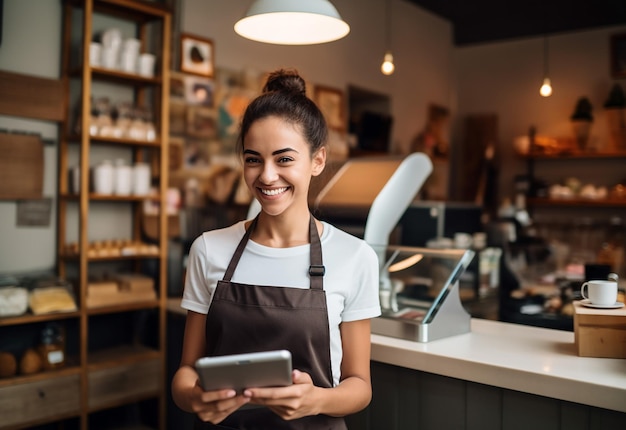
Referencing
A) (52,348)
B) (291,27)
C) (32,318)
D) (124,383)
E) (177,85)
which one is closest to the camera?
(291,27)

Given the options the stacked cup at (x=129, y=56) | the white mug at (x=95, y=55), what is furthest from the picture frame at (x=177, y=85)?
the white mug at (x=95, y=55)

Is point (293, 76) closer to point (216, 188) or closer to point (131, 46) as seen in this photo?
point (131, 46)

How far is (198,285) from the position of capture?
5.20ft

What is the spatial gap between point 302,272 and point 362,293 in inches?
6.3

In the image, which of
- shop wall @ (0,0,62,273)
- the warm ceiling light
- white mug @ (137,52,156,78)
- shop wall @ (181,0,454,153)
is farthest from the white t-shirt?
shop wall @ (181,0,454,153)

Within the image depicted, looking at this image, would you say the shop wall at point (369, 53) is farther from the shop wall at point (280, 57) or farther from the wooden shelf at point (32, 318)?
the wooden shelf at point (32, 318)

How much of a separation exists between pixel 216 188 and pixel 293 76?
253 centimetres

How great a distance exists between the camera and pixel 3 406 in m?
2.88

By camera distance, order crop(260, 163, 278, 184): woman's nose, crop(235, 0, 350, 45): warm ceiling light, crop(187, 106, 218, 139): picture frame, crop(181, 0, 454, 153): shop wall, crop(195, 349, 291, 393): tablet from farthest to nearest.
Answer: crop(181, 0, 454, 153): shop wall, crop(187, 106, 218, 139): picture frame, crop(235, 0, 350, 45): warm ceiling light, crop(260, 163, 278, 184): woman's nose, crop(195, 349, 291, 393): tablet

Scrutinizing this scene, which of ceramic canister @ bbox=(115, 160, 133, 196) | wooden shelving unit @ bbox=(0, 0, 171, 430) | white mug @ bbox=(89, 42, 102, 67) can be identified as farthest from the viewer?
ceramic canister @ bbox=(115, 160, 133, 196)

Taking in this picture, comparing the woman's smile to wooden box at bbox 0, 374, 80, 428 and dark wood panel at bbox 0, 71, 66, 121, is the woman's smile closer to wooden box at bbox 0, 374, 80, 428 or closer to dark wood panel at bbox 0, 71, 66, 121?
wooden box at bbox 0, 374, 80, 428

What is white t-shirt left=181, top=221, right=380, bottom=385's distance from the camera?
153 cm

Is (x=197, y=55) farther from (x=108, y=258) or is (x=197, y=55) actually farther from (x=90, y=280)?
(x=90, y=280)

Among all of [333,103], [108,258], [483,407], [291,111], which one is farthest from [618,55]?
[291,111]
